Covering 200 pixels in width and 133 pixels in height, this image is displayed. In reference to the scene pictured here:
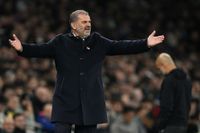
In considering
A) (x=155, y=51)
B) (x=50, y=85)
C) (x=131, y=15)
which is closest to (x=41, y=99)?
(x=50, y=85)

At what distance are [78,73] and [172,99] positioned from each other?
1.81 meters

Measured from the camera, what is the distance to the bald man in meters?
9.27

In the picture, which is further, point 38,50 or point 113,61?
point 113,61

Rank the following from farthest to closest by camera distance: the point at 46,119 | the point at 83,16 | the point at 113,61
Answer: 1. the point at 113,61
2. the point at 46,119
3. the point at 83,16

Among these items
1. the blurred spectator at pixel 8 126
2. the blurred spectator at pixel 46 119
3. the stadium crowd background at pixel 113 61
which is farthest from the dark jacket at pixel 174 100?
the blurred spectator at pixel 46 119

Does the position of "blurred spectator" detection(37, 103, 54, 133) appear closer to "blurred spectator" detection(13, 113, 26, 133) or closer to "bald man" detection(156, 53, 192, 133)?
"blurred spectator" detection(13, 113, 26, 133)

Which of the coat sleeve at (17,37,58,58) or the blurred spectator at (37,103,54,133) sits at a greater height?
the coat sleeve at (17,37,58,58)

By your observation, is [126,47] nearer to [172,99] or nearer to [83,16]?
[83,16]

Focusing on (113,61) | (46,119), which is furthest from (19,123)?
(113,61)

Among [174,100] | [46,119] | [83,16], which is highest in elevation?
[83,16]

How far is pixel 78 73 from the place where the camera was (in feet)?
25.7

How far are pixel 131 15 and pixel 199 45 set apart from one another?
2.25m

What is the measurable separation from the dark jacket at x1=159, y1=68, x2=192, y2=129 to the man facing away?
1492 mm

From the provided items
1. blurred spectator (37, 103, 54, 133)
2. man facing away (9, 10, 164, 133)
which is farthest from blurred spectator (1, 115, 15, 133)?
man facing away (9, 10, 164, 133)
